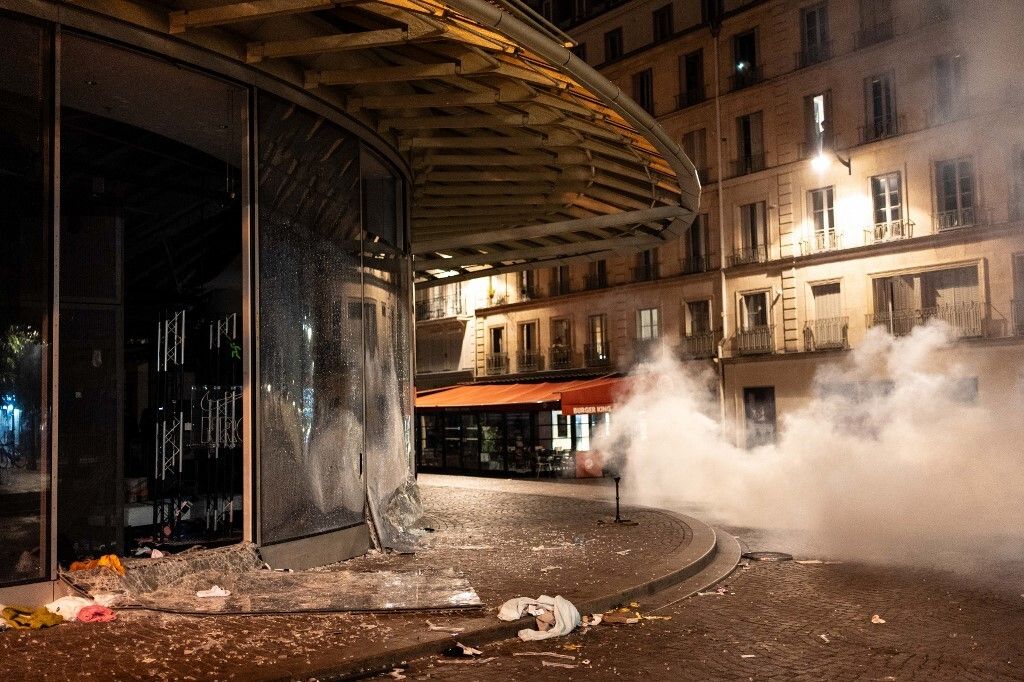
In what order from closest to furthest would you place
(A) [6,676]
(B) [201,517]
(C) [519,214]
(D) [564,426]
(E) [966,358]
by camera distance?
(A) [6,676] → (B) [201,517] → (C) [519,214] → (E) [966,358] → (D) [564,426]

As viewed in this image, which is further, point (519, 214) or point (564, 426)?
point (564, 426)

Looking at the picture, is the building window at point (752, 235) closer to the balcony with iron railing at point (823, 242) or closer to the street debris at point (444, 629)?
the balcony with iron railing at point (823, 242)

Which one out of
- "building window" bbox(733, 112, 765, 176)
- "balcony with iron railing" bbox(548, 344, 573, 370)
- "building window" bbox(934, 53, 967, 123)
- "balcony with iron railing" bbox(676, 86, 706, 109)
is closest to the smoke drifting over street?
"building window" bbox(934, 53, 967, 123)

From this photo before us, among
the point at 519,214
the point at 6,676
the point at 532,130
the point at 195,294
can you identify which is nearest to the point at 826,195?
the point at 519,214

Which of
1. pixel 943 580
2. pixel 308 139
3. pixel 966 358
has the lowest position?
pixel 943 580

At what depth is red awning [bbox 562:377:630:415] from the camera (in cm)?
2441

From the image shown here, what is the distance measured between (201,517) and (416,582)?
3.93 m

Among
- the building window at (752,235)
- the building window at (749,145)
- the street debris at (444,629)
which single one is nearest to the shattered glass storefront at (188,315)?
the street debris at (444,629)

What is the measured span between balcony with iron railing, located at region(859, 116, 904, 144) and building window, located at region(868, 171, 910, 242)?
1206mm

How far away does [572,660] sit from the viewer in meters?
6.73

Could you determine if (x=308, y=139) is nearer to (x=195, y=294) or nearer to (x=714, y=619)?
(x=195, y=294)

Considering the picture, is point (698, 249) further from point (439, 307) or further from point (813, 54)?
point (439, 307)

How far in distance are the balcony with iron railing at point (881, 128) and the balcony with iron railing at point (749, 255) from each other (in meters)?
4.60

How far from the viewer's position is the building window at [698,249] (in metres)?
32.2
